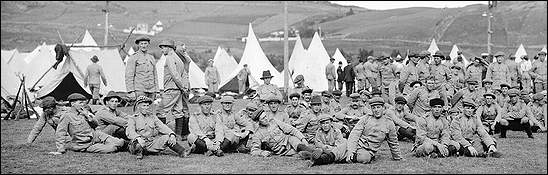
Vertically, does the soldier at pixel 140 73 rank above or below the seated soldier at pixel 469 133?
above

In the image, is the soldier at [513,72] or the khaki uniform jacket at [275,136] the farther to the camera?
the soldier at [513,72]

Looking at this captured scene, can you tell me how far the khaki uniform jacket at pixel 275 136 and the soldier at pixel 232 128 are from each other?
0.28m

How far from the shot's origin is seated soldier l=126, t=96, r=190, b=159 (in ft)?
30.0

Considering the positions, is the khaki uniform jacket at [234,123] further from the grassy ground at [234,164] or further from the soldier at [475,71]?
the soldier at [475,71]

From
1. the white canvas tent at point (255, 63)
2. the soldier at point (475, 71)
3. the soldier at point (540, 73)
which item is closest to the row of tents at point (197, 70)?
the white canvas tent at point (255, 63)

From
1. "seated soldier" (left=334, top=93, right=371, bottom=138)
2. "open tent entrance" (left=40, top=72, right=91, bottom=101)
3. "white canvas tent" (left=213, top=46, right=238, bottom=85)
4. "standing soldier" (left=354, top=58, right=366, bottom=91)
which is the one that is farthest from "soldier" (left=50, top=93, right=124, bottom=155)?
"white canvas tent" (left=213, top=46, right=238, bottom=85)

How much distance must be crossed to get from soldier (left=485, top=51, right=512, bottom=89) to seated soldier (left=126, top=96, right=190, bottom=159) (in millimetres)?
9082

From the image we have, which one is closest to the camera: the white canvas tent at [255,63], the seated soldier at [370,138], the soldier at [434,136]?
the seated soldier at [370,138]

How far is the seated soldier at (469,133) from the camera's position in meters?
9.06

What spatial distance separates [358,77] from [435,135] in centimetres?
1162

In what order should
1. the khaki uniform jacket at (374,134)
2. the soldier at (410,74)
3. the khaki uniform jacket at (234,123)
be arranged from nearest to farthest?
the khaki uniform jacket at (374,134) < the khaki uniform jacket at (234,123) < the soldier at (410,74)

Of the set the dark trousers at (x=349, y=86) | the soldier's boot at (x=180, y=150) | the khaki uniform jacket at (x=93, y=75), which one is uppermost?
the khaki uniform jacket at (x=93, y=75)

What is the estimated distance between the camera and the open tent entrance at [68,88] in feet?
56.7

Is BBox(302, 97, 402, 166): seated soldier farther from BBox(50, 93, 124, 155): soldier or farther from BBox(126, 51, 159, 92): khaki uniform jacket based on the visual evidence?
BBox(126, 51, 159, 92): khaki uniform jacket
